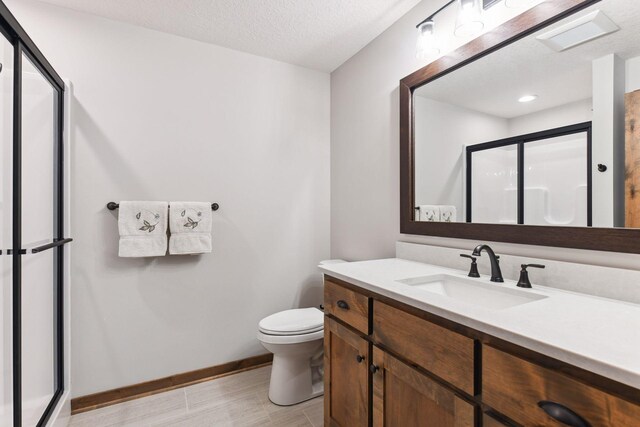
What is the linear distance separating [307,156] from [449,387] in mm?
1969

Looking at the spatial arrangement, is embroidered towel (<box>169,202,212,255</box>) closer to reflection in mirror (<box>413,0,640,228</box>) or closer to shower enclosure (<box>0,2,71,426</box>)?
shower enclosure (<box>0,2,71,426</box>)

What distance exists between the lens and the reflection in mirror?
104cm

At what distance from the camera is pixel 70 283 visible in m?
1.79

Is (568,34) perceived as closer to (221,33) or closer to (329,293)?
(329,293)

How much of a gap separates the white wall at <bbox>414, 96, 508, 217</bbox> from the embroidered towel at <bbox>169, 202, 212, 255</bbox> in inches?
52.9

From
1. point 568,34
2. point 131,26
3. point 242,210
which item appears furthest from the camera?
point 242,210

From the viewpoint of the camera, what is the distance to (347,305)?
53.9 inches

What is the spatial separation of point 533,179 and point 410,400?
96cm

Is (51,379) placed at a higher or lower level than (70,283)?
lower

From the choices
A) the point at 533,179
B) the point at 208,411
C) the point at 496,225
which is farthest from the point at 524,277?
the point at 208,411

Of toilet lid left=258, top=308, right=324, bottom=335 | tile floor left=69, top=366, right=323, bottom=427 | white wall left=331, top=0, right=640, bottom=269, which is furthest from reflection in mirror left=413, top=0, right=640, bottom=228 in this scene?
tile floor left=69, top=366, right=323, bottom=427

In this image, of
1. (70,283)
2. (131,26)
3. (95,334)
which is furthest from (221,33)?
(95,334)

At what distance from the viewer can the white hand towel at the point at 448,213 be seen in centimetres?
162

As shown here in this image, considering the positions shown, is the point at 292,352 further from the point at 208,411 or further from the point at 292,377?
the point at 208,411
